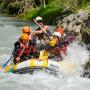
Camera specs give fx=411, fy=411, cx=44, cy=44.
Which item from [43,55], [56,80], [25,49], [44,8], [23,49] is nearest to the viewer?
[56,80]

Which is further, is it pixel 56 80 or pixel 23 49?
pixel 23 49

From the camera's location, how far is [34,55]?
1327 centimetres

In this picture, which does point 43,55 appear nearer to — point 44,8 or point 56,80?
point 56,80

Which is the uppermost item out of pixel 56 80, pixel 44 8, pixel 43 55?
pixel 43 55

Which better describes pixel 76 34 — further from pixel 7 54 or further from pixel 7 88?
pixel 7 88

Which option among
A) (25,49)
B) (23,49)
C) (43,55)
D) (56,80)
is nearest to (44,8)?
(25,49)

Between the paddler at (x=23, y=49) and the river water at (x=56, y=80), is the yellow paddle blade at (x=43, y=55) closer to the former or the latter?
the paddler at (x=23, y=49)

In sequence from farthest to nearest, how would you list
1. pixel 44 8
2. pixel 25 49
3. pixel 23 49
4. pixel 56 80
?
pixel 44 8, pixel 25 49, pixel 23 49, pixel 56 80

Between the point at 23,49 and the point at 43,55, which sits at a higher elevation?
the point at 23,49

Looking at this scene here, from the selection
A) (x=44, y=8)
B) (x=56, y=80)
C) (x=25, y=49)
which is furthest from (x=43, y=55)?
(x=44, y=8)

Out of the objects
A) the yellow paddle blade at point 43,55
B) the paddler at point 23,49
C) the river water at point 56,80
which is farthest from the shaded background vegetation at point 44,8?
the yellow paddle blade at point 43,55

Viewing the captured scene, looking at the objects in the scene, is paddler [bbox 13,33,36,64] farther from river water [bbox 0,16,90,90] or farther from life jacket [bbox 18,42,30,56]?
river water [bbox 0,16,90,90]

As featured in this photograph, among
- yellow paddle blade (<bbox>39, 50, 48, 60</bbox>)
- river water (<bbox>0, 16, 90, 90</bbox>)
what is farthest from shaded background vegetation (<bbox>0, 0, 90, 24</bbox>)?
yellow paddle blade (<bbox>39, 50, 48, 60</bbox>)

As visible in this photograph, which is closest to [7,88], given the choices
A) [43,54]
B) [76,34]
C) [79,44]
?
[43,54]
